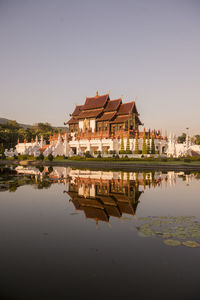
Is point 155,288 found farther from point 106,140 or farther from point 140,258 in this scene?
point 106,140

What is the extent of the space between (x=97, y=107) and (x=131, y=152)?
1857 cm

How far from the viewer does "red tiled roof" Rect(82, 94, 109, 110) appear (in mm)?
54394

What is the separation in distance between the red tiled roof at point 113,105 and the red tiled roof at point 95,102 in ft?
3.90

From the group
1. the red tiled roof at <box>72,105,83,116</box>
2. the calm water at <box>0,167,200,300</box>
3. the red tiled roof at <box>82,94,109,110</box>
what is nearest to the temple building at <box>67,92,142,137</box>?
the red tiled roof at <box>82,94,109,110</box>

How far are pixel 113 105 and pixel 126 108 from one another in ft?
11.9

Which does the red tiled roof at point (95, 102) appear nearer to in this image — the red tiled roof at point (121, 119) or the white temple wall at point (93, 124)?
the white temple wall at point (93, 124)

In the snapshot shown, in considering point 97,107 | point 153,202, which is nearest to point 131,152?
point 97,107

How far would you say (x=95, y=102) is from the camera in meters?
56.4

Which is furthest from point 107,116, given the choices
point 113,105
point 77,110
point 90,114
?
point 77,110

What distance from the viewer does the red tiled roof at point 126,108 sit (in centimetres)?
4978

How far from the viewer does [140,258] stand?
4926 millimetres

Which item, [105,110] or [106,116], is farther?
[105,110]

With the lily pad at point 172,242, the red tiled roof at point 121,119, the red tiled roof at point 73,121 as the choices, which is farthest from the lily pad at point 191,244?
the red tiled roof at point 73,121

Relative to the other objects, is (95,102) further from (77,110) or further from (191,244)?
(191,244)
